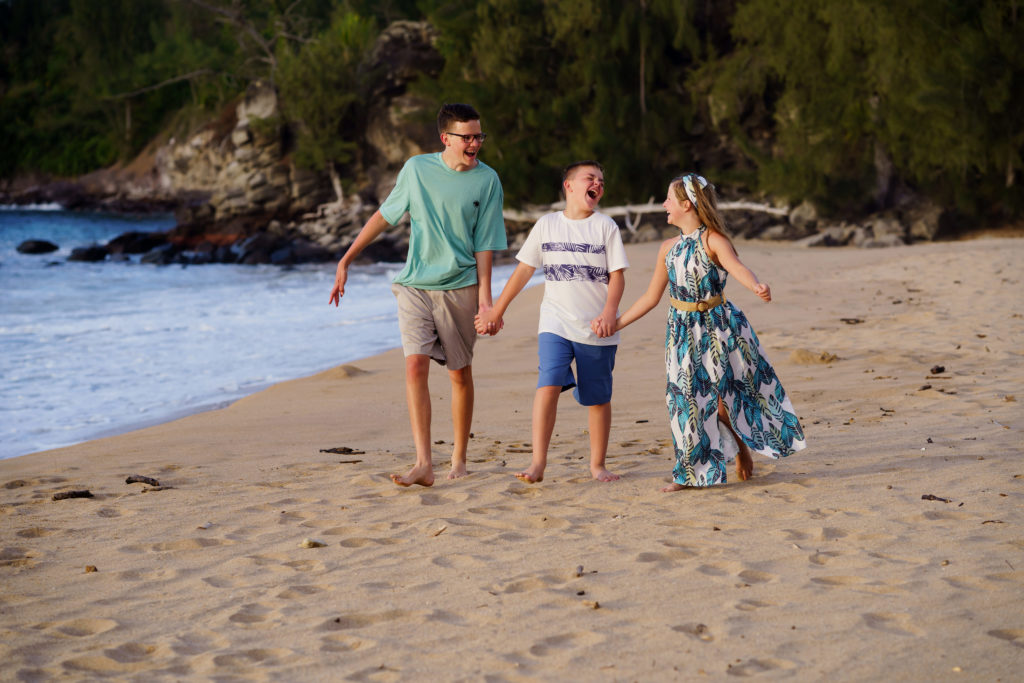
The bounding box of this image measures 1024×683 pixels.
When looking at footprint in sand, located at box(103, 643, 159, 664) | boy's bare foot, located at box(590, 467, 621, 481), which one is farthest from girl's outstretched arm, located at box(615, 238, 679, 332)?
footprint in sand, located at box(103, 643, 159, 664)

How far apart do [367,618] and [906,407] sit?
429 cm

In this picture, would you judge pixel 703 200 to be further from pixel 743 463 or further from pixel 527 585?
pixel 527 585

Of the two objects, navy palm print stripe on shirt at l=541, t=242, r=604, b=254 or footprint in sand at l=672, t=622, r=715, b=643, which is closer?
footprint in sand at l=672, t=622, r=715, b=643

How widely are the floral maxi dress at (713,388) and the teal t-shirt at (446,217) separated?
100 centimetres

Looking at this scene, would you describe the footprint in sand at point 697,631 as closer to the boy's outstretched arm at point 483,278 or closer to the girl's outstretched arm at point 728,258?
the girl's outstretched arm at point 728,258

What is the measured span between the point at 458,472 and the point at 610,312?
121cm

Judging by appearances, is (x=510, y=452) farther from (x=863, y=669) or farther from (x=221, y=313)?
(x=221, y=313)

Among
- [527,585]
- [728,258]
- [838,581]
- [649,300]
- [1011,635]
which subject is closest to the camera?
[1011,635]

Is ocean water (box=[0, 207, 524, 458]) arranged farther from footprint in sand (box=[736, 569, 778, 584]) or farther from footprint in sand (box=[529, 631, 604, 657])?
footprint in sand (box=[736, 569, 778, 584])

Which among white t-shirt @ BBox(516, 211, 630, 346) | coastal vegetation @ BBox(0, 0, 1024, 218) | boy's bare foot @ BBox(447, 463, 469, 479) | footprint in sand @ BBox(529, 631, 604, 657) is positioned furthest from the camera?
coastal vegetation @ BBox(0, 0, 1024, 218)

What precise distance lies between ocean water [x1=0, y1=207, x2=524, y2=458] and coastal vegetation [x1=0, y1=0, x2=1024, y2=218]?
6970 mm

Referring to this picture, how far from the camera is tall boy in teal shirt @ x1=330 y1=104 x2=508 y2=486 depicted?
15.9 feet

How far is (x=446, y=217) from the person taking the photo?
16.0ft

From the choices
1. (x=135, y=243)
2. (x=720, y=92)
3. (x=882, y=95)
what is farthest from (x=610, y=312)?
(x=135, y=243)
